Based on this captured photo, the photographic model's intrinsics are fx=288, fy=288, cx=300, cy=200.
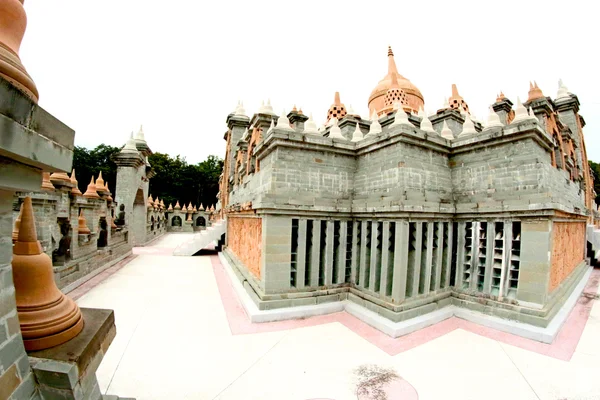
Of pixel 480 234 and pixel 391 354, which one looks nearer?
pixel 391 354

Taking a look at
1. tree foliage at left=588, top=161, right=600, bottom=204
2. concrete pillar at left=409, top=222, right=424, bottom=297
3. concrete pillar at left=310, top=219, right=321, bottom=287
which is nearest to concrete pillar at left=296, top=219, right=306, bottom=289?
concrete pillar at left=310, top=219, right=321, bottom=287

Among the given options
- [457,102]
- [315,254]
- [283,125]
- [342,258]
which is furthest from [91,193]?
[457,102]

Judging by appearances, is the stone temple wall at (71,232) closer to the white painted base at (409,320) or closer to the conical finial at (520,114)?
the white painted base at (409,320)

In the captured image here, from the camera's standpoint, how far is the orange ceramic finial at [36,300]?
210 cm

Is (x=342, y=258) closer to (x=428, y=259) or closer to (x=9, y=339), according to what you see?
(x=428, y=259)

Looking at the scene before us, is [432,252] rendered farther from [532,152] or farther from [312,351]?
[312,351]

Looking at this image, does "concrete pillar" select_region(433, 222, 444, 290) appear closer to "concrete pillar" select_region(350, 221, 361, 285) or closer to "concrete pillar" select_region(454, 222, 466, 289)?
"concrete pillar" select_region(454, 222, 466, 289)

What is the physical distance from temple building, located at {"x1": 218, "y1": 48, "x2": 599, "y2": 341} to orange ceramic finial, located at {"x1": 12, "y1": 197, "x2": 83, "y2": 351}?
18.3ft

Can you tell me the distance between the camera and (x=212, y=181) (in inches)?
2195

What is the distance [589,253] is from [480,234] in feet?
51.5

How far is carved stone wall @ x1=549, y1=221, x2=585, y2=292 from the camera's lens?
313 inches

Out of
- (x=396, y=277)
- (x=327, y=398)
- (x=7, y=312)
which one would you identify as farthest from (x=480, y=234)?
(x=7, y=312)

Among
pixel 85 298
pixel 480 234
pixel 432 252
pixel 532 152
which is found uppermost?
pixel 532 152

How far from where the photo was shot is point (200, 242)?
1838 cm
